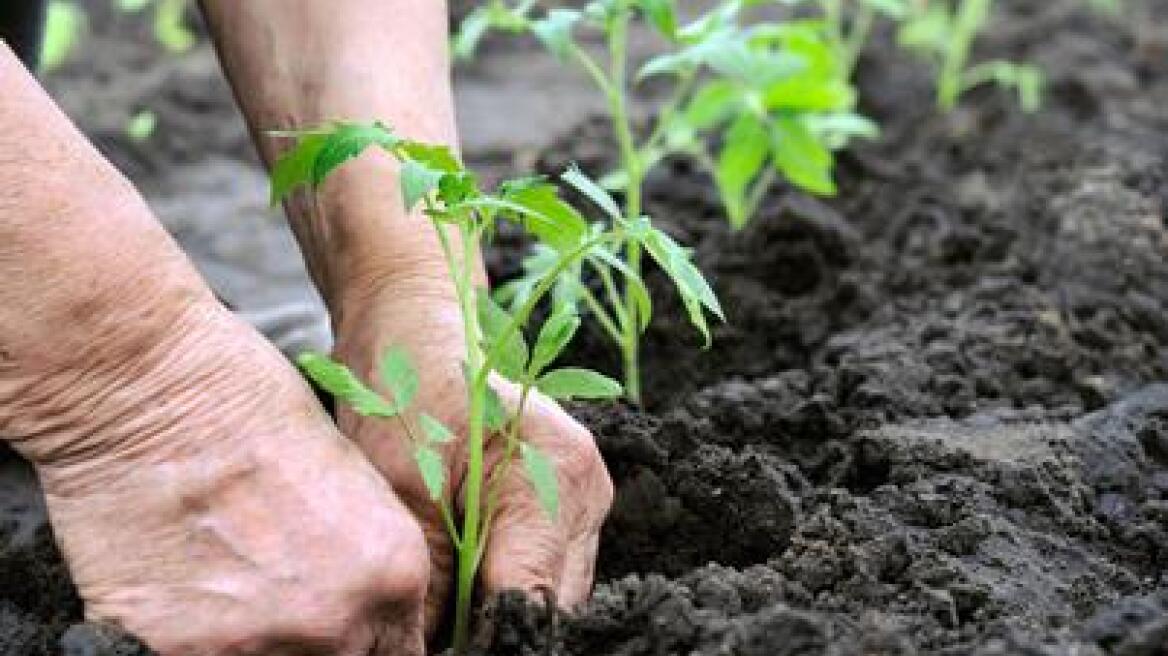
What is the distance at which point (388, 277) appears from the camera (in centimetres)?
216

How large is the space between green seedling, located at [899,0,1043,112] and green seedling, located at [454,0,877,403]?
2.15ft

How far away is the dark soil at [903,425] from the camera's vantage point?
6.11 ft

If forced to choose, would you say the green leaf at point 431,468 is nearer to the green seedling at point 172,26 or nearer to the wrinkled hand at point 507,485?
the wrinkled hand at point 507,485

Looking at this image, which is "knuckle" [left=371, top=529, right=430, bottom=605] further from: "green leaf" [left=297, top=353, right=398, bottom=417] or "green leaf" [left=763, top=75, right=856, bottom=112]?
"green leaf" [left=763, top=75, right=856, bottom=112]

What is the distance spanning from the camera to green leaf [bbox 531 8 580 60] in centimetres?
266

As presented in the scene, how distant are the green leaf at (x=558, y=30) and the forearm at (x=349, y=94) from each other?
0.24 m

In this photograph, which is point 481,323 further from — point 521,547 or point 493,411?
A: point 521,547

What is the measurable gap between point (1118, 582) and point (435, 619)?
2.41 ft

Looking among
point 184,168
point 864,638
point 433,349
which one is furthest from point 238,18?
point 184,168

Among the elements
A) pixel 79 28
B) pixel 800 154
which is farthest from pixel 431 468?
pixel 79 28

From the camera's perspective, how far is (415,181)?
1.69 metres

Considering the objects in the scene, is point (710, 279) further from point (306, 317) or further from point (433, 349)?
point (433, 349)

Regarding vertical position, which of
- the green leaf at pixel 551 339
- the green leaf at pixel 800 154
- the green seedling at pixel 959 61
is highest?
Result: the green leaf at pixel 551 339

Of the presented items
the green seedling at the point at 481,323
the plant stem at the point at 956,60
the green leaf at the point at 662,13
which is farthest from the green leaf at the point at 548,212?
the plant stem at the point at 956,60
